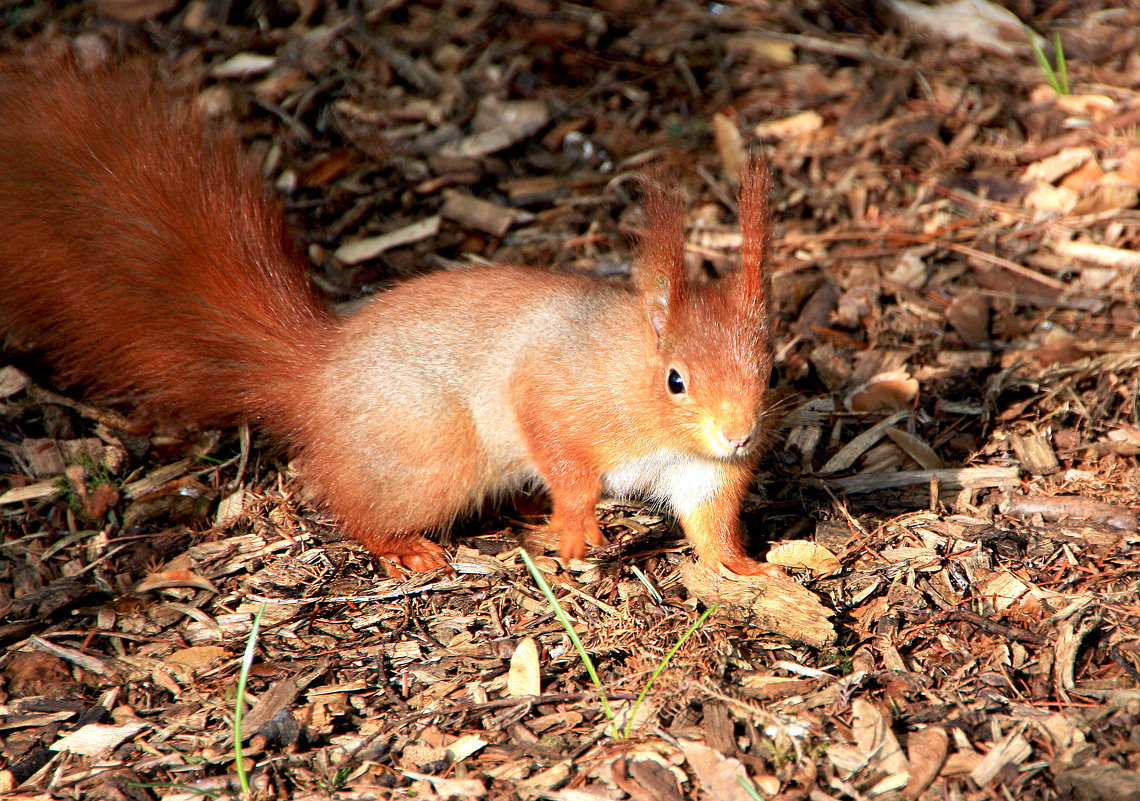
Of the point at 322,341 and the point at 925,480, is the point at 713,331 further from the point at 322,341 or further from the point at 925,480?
the point at 322,341

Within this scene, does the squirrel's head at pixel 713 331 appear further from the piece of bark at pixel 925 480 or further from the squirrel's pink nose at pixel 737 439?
the piece of bark at pixel 925 480

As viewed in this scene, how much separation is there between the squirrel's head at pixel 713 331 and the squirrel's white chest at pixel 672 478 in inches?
6.5

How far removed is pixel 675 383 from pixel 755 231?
479 mm

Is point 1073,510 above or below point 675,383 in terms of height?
below

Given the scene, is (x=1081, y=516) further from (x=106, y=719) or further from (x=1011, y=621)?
(x=106, y=719)

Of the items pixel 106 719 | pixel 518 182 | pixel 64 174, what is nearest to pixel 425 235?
pixel 518 182

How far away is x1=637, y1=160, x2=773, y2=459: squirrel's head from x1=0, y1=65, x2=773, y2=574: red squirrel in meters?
0.09

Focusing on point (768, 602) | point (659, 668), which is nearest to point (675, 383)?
point (768, 602)

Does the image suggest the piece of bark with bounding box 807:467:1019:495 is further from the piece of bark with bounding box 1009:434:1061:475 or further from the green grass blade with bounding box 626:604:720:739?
the green grass blade with bounding box 626:604:720:739

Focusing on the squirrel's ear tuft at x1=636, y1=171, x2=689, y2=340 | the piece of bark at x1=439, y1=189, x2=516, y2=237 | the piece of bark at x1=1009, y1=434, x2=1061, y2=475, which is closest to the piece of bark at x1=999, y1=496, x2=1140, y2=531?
the piece of bark at x1=1009, y1=434, x2=1061, y2=475

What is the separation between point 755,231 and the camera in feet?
9.12

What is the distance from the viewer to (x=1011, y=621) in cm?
281

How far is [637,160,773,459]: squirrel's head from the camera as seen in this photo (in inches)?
109

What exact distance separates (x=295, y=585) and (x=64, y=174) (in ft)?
4.80
